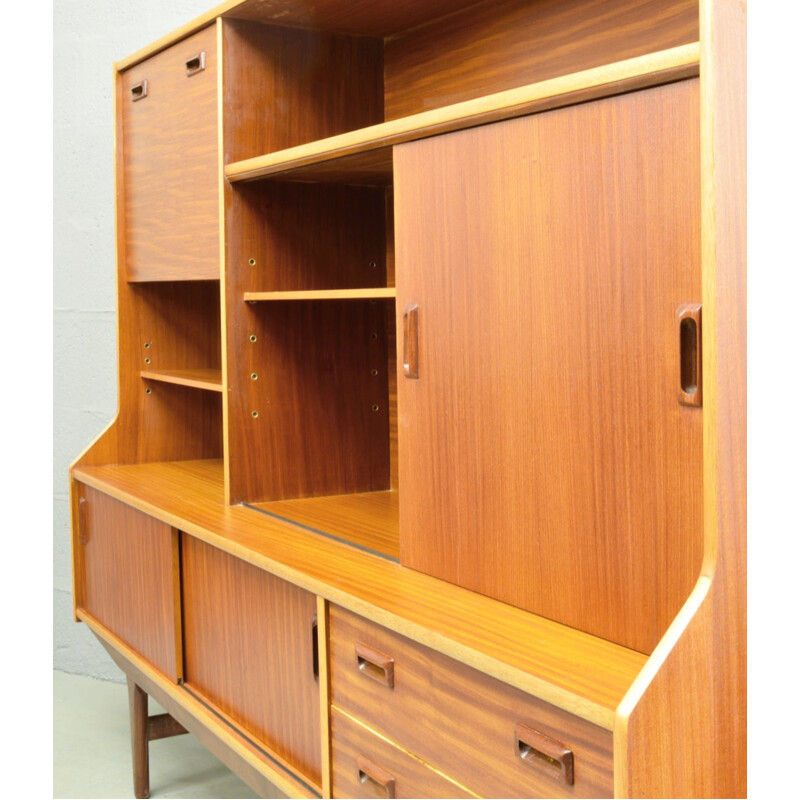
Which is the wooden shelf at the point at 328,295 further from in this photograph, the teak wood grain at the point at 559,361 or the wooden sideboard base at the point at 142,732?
the wooden sideboard base at the point at 142,732

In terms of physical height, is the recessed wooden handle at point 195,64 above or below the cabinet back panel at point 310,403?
above

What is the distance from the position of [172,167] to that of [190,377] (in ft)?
1.92

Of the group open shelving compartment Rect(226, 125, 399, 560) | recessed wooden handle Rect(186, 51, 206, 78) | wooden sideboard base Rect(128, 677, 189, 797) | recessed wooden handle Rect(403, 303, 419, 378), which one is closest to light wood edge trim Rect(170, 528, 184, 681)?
open shelving compartment Rect(226, 125, 399, 560)

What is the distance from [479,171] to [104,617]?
6.44 feet

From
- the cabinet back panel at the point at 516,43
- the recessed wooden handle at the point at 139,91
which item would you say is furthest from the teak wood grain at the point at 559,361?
the recessed wooden handle at the point at 139,91

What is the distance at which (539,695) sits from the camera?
127 cm

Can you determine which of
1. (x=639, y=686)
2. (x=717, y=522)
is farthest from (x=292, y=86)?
(x=639, y=686)

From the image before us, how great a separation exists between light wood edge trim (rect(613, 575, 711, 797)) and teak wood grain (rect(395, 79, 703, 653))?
3.3 inches

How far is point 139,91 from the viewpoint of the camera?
298 cm

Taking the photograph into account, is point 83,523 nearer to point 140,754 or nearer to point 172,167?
point 140,754

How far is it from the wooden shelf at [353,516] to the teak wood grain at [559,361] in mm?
266

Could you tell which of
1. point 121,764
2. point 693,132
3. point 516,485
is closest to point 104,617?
point 121,764

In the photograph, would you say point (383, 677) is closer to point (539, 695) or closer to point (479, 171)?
point (539, 695)

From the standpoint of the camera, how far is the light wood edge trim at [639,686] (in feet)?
3.74
